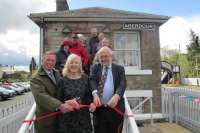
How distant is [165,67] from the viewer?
27.1 metres

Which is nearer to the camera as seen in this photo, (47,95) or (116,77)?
(47,95)

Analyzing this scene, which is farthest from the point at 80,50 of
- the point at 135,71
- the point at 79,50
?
the point at 135,71

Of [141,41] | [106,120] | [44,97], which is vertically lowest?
[106,120]

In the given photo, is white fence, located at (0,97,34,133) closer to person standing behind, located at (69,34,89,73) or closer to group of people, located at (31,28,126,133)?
person standing behind, located at (69,34,89,73)

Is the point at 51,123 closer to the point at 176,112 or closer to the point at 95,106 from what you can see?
the point at 95,106

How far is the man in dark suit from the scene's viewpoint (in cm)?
512

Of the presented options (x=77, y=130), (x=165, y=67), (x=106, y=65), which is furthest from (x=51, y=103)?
(x=165, y=67)

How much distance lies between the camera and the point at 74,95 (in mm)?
4734

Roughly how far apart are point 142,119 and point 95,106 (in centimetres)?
1095

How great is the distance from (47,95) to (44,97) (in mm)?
51

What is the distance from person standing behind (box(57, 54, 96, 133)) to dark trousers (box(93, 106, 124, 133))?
321mm

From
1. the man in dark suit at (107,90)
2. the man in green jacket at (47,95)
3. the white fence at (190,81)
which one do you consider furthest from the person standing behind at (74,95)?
the white fence at (190,81)

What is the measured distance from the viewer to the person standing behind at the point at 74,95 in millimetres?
4711

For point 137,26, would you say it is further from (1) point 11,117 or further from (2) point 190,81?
(2) point 190,81
